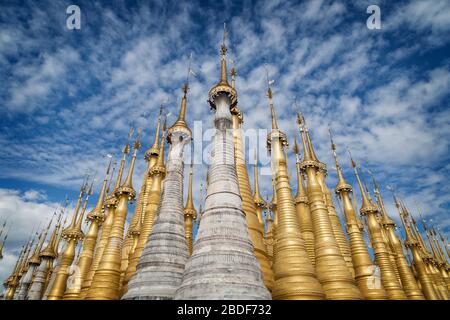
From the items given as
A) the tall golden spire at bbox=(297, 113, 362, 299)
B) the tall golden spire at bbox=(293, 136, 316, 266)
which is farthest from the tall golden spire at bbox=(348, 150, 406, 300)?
the tall golden spire at bbox=(293, 136, 316, 266)

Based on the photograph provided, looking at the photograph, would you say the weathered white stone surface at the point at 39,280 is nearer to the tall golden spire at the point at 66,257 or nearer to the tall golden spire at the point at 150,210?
the tall golden spire at the point at 66,257

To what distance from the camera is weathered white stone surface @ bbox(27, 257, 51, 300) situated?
119 ft

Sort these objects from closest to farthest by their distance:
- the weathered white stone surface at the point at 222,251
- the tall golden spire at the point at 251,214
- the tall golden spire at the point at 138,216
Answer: the weathered white stone surface at the point at 222,251 < the tall golden spire at the point at 251,214 < the tall golden spire at the point at 138,216

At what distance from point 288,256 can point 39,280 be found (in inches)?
1485

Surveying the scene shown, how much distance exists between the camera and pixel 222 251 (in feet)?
32.3

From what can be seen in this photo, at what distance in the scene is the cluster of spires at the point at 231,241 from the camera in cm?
1033

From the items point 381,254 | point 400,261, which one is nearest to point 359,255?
point 381,254

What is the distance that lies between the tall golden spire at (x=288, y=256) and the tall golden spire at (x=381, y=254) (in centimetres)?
1100

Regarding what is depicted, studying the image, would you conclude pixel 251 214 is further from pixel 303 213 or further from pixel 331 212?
pixel 331 212

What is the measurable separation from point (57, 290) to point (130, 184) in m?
14.5

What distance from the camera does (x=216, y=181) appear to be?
1270 centimetres

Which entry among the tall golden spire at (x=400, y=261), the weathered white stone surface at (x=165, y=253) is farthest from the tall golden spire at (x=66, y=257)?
the tall golden spire at (x=400, y=261)

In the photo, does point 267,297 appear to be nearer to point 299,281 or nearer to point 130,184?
point 299,281
